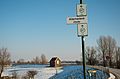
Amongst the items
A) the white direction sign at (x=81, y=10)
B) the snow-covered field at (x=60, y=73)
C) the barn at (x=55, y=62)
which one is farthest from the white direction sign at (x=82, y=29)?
the barn at (x=55, y=62)

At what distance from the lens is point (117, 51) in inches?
3123

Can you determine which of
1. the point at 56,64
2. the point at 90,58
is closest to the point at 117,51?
the point at 90,58

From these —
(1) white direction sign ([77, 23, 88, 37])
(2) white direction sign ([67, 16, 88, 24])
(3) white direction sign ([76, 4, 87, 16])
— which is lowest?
(1) white direction sign ([77, 23, 88, 37])

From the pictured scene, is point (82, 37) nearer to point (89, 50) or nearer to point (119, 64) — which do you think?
point (119, 64)

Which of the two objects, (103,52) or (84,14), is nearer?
(84,14)

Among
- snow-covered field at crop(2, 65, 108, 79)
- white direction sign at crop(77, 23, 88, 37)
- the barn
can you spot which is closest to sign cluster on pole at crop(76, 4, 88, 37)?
white direction sign at crop(77, 23, 88, 37)

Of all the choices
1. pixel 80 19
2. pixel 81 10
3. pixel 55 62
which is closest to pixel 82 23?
pixel 80 19

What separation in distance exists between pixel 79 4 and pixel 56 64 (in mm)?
104058

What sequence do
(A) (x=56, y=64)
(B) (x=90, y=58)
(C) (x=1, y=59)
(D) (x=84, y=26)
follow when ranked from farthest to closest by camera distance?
(A) (x=56, y=64)
(B) (x=90, y=58)
(C) (x=1, y=59)
(D) (x=84, y=26)

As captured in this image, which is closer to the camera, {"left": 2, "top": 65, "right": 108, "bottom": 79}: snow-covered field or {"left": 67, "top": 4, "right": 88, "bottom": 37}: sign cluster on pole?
{"left": 67, "top": 4, "right": 88, "bottom": 37}: sign cluster on pole

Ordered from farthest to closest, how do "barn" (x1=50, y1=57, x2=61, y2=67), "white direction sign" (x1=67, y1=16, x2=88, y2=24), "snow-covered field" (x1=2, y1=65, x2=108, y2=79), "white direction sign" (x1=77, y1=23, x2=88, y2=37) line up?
"barn" (x1=50, y1=57, x2=61, y2=67), "snow-covered field" (x1=2, y1=65, x2=108, y2=79), "white direction sign" (x1=67, y1=16, x2=88, y2=24), "white direction sign" (x1=77, y1=23, x2=88, y2=37)

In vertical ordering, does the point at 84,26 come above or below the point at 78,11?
below

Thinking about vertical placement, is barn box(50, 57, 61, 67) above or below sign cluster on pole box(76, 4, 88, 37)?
below

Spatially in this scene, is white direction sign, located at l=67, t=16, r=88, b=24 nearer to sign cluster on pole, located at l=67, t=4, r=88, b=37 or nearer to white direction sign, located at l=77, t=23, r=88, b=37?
sign cluster on pole, located at l=67, t=4, r=88, b=37
